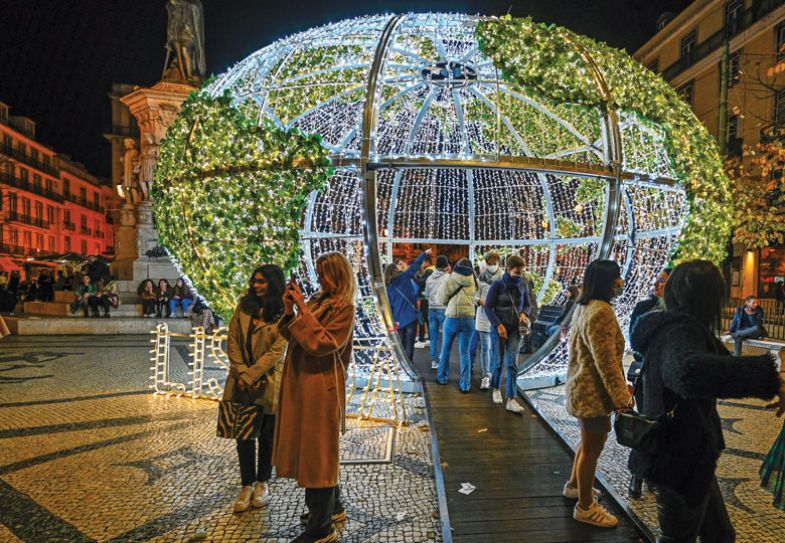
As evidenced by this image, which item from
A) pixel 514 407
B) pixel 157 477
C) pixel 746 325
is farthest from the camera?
pixel 746 325

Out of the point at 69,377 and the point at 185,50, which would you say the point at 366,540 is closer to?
the point at 69,377

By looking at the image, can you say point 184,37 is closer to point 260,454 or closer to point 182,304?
point 182,304

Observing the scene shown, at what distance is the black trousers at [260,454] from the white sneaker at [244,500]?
1.6 inches

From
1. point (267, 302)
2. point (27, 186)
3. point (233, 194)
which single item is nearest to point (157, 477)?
point (267, 302)

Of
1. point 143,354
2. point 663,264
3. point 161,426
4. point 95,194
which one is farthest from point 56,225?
point 663,264

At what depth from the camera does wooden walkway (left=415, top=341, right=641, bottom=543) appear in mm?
3180

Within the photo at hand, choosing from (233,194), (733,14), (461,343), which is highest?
(733,14)

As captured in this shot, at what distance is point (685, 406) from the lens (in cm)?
221

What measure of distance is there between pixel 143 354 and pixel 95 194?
49.2 metres

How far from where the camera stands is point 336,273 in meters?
2.89

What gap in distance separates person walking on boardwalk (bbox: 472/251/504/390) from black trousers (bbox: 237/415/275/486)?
285 cm

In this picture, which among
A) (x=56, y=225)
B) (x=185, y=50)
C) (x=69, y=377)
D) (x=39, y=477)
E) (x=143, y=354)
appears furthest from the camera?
(x=56, y=225)

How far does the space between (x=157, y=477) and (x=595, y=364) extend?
3.49m

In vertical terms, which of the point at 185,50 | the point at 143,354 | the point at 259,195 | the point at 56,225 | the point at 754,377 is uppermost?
the point at 185,50
